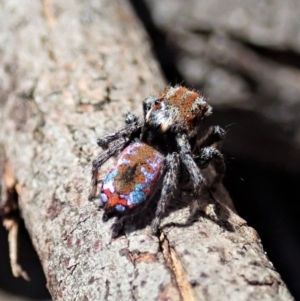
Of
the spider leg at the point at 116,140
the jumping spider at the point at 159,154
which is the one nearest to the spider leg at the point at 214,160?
the jumping spider at the point at 159,154

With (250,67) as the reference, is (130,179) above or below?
above

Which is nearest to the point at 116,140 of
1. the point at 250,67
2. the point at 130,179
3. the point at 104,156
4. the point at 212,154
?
the point at 104,156

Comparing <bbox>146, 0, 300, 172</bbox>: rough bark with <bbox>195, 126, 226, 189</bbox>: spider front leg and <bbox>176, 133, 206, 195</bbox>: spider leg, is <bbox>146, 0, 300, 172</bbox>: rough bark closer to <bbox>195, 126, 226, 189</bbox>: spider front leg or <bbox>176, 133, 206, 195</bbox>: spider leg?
<bbox>195, 126, 226, 189</bbox>: spider front leg

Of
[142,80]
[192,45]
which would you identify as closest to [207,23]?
[192,45]

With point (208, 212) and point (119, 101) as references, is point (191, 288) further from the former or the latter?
point (119, 101)

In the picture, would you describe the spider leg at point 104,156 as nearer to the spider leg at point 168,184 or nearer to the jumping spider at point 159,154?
the jumping spider at point 159,154

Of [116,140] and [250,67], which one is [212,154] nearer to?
[116,140]
